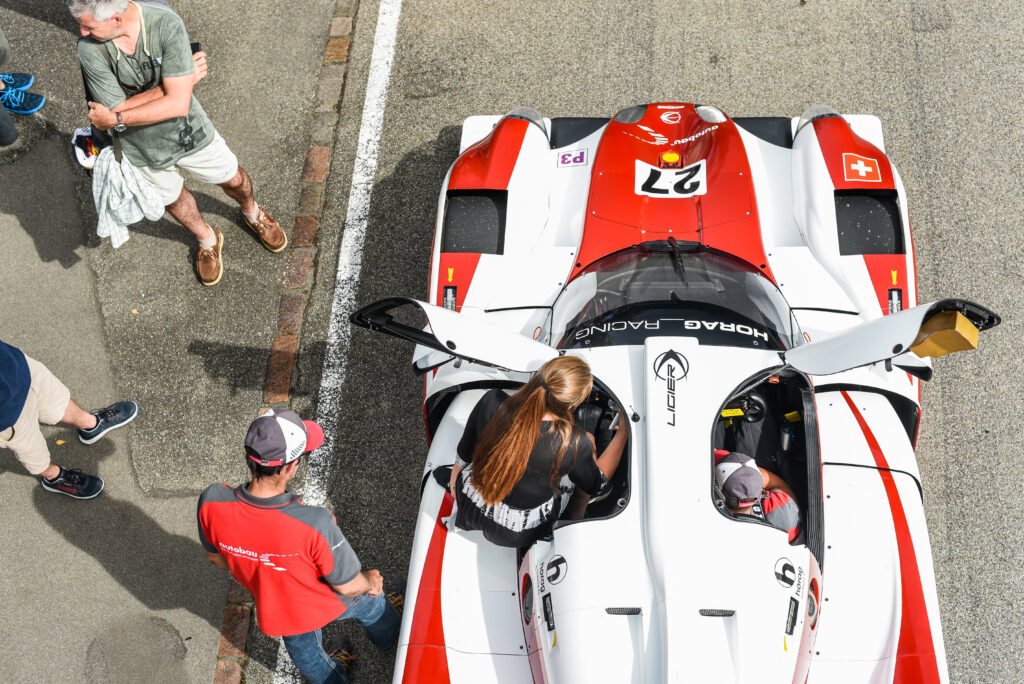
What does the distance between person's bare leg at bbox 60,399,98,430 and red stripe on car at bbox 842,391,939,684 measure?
406 cm

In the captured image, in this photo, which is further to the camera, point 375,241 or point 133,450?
point 375,241

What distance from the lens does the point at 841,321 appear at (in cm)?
397

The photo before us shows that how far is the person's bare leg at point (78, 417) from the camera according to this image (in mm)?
4520

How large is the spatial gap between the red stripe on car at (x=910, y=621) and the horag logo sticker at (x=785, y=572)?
0.56 meters

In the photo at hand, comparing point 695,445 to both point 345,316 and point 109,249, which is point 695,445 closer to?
point 345,316

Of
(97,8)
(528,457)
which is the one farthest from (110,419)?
(528,457)

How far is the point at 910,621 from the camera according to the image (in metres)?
3.16

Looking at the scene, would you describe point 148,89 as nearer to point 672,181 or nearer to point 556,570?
point 672,181

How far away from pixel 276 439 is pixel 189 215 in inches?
102

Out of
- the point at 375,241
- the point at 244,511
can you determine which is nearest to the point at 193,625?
the point at 244,511

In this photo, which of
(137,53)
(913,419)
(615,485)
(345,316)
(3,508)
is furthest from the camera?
(345,316)

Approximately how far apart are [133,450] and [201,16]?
3405 mm

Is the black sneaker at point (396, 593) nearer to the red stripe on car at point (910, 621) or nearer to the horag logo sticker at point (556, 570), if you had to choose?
the horag logo sticker at point (556, 570)

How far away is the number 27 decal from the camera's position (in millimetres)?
4246
